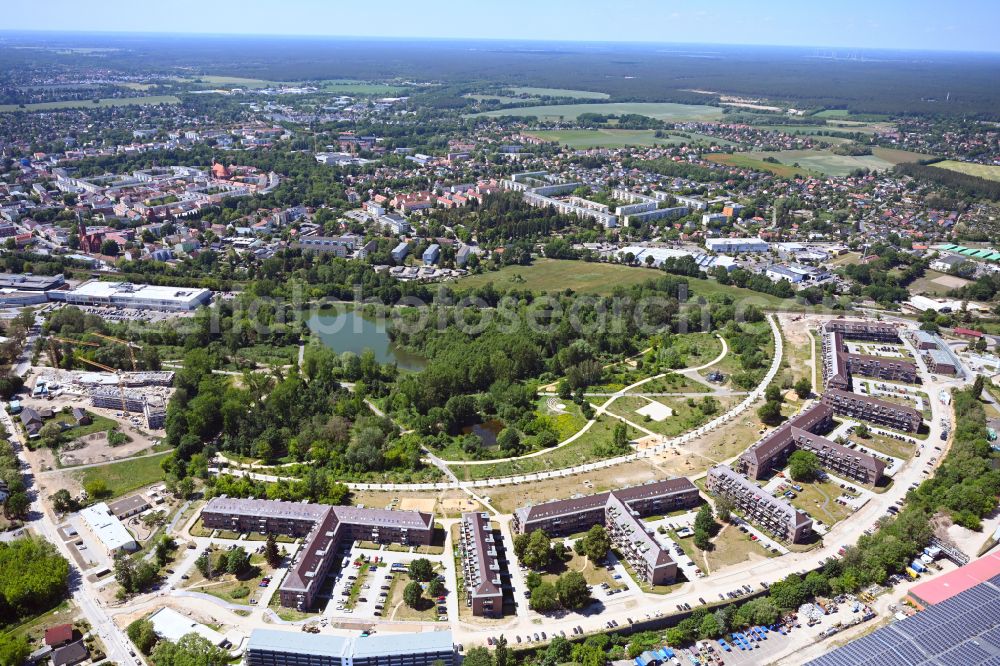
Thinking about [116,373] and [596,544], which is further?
[116,373]

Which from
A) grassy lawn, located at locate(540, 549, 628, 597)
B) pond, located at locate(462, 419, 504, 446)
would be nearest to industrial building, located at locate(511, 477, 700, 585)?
grassy lawn, located at locate(540, 549, 628, 597)

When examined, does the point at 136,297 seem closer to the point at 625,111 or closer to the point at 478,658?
the point at 478,658

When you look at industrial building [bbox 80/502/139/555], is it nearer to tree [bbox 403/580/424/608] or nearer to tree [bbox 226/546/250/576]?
tree [bbox 226/546/250/576]

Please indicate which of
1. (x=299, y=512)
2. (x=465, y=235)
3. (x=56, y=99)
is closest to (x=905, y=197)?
(x=465, y=235)

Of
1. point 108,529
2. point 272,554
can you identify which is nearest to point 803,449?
point 272,554

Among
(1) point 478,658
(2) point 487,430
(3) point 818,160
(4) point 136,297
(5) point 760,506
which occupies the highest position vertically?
(3) point 818,160

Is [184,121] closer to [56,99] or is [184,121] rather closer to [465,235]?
[56,99]
